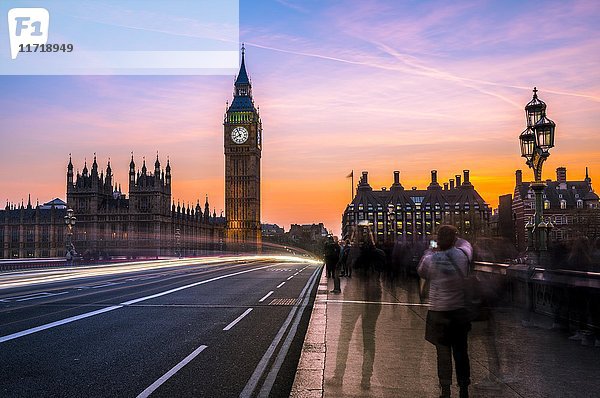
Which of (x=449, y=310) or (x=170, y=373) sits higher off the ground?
(x=449, y=310)

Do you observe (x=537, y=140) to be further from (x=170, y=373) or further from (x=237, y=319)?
(x=170, y=373)

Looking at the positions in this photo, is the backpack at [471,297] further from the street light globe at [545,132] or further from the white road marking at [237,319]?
the street light globe at [545,132]

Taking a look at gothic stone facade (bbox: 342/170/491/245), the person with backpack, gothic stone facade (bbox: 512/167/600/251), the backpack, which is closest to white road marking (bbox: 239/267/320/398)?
the person with backpack

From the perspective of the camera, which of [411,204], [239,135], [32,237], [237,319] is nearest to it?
[237,319]

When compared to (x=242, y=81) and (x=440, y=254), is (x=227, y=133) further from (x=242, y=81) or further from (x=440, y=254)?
(x=440, y=254)

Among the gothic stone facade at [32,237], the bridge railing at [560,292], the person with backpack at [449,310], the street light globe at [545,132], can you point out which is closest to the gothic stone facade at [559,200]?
the gothic stone facade at [32,237]

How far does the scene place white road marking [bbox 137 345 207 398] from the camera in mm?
7199

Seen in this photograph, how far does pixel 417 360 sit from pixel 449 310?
2409mm

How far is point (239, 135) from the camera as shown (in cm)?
16912

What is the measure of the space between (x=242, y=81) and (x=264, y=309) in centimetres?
17612

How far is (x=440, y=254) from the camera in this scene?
22.2 ft

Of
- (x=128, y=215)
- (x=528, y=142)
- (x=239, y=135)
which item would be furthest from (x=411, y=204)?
(x=528, y=142)

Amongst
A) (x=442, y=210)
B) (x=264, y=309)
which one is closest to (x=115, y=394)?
(x=264, y=309)

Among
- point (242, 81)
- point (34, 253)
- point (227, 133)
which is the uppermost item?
point (242, 81)
